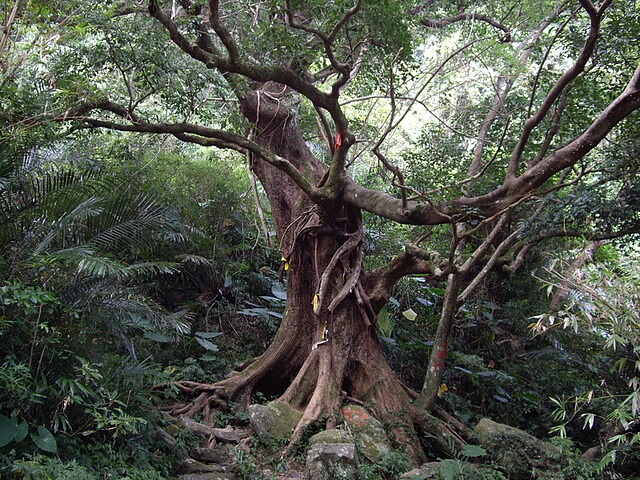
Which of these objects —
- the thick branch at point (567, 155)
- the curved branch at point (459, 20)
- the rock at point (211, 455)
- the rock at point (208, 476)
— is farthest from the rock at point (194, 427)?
the curved branch at point (459, 20)

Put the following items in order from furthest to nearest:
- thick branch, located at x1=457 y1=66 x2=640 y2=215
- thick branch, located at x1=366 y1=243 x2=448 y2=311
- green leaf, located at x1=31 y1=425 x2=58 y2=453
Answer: thick branch, located at x1=366 y1=243 x2=448 y2=311, thick branch, located at x1=457 y1=66 x2=640 y2=215, green leaf, located at x1=31 y1=425 x2=58 y2=453

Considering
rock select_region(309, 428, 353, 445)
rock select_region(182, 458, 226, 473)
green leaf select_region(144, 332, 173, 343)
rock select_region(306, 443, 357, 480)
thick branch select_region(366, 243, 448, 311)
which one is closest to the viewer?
rock select_region(306, 443, 357, 480)

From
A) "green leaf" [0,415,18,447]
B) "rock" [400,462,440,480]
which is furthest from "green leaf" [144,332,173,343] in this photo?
"rock" [400,462,440,480]

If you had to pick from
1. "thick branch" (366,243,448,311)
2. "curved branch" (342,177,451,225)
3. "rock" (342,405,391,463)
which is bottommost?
"rock" (342,405,391,463)

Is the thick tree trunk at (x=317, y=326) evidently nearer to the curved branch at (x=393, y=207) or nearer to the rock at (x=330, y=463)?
the curved branch at (x=393, y=207)

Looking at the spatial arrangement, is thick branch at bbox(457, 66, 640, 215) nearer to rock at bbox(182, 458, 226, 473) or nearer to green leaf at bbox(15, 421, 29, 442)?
rock at bbox(182, 458, 226, 473)

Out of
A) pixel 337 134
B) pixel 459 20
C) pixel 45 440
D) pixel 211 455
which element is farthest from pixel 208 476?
pixel 459 20

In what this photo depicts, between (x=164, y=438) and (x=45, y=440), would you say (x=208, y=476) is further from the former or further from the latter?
(x=45, y=440)

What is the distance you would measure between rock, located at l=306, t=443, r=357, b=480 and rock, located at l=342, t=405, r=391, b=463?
56 centimetres

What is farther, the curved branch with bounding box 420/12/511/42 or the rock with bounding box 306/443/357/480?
the curved branch with bounding box 420/12/511/42

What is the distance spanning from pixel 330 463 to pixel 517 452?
1.90m

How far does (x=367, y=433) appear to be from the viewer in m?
5.15

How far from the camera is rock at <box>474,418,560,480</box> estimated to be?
498cm

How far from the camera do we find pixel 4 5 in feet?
16.5
